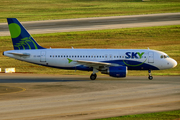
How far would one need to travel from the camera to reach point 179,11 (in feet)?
384

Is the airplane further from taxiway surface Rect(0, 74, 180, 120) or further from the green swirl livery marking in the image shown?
taxiway surface Rect(0, 74, 180, 120)

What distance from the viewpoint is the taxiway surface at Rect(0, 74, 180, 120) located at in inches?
1206

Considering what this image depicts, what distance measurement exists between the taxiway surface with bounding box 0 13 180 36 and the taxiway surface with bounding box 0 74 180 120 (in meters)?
40.0

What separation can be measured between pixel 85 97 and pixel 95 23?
60.8m

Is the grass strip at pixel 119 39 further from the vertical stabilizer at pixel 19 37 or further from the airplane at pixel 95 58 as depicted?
the airplane at pixel 95 58

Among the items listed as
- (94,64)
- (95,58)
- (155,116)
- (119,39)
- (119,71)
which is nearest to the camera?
(155,116)

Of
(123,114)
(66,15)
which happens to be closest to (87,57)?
(123,114)

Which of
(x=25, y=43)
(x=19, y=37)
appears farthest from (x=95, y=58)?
(x=19, y=37)

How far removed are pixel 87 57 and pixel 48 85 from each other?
291 inches

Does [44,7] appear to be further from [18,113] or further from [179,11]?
[18,113]

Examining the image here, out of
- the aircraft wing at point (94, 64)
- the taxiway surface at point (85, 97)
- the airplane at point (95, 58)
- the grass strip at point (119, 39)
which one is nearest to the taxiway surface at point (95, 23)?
the grass strip at point (119, 39)

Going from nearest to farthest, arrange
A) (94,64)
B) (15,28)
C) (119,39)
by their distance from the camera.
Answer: (94,64), (15,28), (119,39)

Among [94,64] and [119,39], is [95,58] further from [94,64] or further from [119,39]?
[119,39]

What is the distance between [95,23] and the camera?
316ft
